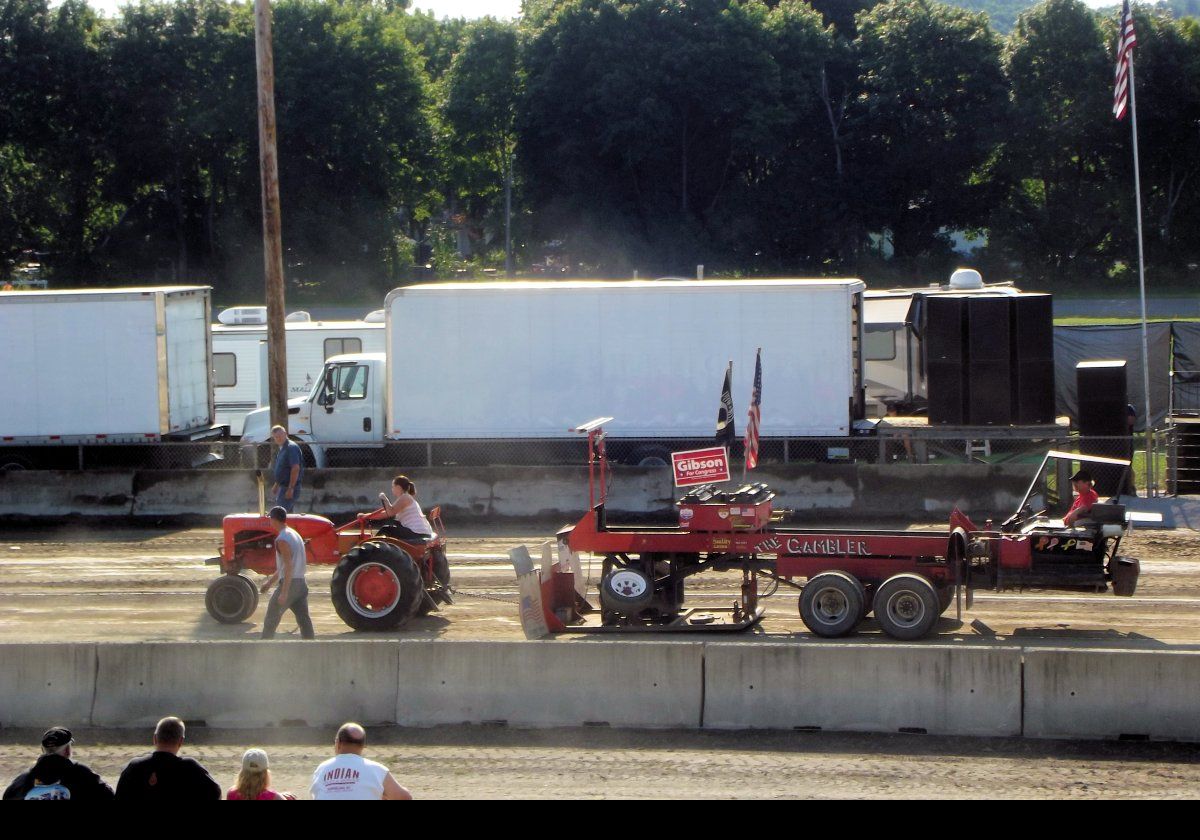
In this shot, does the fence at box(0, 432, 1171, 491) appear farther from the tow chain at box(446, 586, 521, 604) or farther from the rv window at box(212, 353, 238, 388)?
the tow chain at box(446, 586, 521, 604)

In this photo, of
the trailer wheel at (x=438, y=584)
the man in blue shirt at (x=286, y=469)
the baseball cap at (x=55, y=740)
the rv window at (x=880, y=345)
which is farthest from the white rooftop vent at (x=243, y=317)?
the baseball cap at (x=55, y=740)

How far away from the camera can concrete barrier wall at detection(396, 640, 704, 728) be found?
997 centimetres

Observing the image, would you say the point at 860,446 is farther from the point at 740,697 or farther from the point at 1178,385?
the point at 740,697

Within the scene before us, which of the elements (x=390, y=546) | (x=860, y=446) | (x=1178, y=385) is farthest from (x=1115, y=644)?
(x=1178, y=385)

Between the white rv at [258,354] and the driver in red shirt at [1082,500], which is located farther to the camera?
the white rv at [258,354]

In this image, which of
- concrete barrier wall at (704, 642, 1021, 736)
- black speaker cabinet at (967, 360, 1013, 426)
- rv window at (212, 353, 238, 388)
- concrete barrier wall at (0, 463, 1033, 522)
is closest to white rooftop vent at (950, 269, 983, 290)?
black speaker cabinet at (967, 360, 1013, 426)

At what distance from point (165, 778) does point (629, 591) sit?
6346 millimetres

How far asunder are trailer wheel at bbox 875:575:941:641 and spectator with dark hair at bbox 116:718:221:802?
6934mm

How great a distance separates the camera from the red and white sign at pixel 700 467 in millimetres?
12211

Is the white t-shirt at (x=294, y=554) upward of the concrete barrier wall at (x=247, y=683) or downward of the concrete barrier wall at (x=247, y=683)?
upward

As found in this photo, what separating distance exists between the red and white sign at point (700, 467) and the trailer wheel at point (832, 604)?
51.9 inches

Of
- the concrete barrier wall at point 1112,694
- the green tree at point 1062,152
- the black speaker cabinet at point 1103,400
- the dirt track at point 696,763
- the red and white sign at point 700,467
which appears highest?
the green tree at point 1062,152

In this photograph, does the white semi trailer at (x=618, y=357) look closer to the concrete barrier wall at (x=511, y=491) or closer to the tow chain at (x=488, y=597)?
the concrete barrier wall at (x=511, y=491)

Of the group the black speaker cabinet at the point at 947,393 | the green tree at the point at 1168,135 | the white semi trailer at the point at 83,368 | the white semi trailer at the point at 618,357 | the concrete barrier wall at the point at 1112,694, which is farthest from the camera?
the green tree at the point at 1168,135
